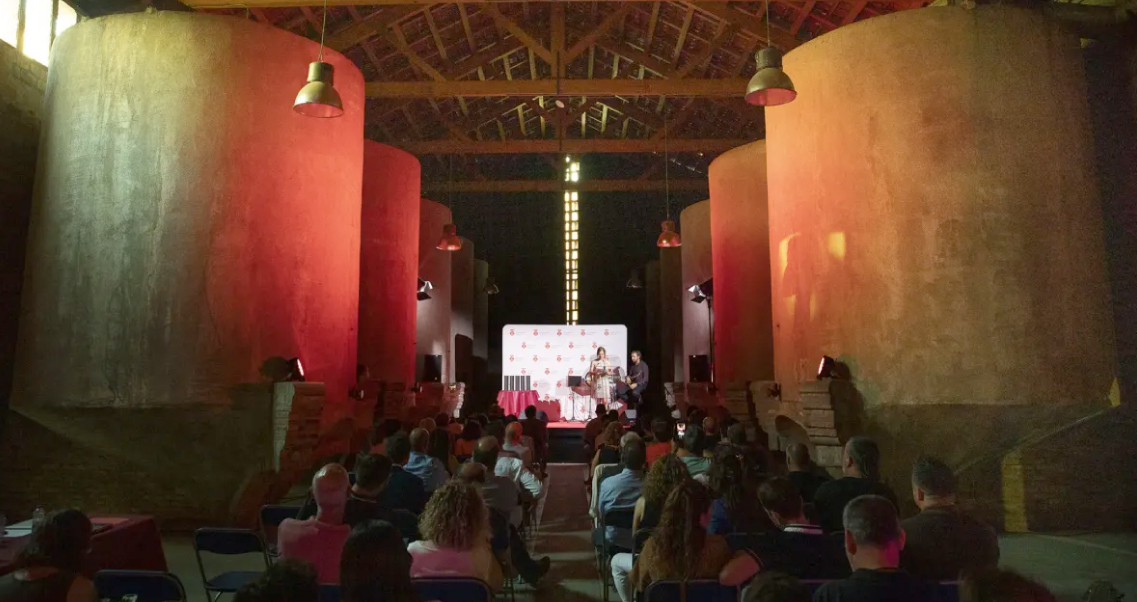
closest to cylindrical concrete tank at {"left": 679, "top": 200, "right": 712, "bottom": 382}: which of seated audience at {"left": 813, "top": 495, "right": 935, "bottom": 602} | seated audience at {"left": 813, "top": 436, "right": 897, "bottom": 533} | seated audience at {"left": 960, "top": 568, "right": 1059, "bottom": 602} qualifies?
seated audience at {"left": 813, "top": 436, "right": 897, "bottom": 533}

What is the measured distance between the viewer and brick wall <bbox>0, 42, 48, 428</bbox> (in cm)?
779

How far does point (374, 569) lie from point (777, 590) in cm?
113

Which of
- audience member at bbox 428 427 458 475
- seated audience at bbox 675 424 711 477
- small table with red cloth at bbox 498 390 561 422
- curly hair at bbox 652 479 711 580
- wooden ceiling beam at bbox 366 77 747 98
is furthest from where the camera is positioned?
small table with red cloth at bbox 498 390 561 422

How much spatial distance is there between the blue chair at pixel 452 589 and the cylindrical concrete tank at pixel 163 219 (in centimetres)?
510

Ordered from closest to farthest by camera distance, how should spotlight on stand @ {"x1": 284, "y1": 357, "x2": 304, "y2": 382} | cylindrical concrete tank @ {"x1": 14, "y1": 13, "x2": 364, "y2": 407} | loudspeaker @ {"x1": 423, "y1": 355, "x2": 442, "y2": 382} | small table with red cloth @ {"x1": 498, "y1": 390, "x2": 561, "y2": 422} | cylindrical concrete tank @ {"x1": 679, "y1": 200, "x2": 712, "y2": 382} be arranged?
1. cylindrical concrete tank @ {"x1": 14, "y1": 13, "x2": 364, "y2": 407}
2. spotlight on stand @ {"x1": 284, "y1": 357, "x2": 304, "y2": 382}
3. loudspeaker @ {"x1": 423, "y1": 355, "x2": 442, "y2": 382}
4. cylindrical concrete tank @ {"x1": 679, "y1": 200, "x2": 712, "y2": 382}
5. small table with red cloth @ {"x1": 498, "y1": 390, "x2": 561, "y2": 422}

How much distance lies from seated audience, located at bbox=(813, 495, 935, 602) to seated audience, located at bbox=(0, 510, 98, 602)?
2.27m

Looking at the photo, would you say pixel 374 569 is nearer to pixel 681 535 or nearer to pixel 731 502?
pixel 681 535

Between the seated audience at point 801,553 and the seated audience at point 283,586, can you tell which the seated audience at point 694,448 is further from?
the seated audience at point 283,586

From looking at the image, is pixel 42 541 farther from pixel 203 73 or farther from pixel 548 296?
pixel 548 296

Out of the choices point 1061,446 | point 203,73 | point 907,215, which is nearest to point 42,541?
point 203,73

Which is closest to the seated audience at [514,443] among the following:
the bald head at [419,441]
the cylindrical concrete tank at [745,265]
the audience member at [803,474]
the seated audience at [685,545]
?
the bald head at [419,441]

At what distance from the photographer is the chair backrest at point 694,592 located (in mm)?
2811

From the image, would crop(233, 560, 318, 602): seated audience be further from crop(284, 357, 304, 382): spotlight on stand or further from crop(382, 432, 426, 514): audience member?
crop(284, 357, 304, 382): spotlight on stand

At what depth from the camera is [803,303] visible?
7.98m
